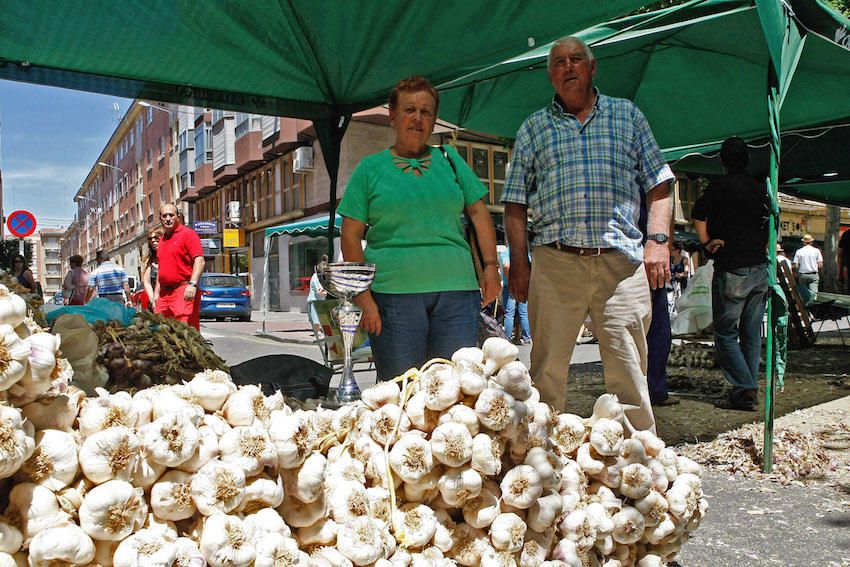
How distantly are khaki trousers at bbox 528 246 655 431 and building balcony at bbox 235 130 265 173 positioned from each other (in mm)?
28719

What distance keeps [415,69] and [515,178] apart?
1.74 m

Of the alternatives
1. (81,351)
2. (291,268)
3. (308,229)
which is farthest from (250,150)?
(81,351)

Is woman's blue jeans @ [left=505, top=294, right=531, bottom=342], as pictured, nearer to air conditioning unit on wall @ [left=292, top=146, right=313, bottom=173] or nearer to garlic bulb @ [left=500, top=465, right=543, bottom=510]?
garlic bulb @ [left=500, top=465, right=543, bottom=510]

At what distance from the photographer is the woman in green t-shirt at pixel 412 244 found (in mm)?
2756

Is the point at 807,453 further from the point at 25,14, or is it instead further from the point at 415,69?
the point at 25,14

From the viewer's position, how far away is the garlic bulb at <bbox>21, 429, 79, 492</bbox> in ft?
3.85

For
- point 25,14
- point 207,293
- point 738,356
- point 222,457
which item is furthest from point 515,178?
point 207,293

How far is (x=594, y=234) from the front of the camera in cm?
303

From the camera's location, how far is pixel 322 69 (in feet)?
15.1

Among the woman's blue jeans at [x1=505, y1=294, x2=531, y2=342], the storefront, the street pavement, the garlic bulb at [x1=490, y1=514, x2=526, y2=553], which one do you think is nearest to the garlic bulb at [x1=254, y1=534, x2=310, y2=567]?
the garlic bulb at [x1=490, y1=514, x2=526, y2=553]

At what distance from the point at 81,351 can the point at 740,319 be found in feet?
16.4

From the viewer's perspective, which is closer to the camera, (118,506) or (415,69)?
(118,506)

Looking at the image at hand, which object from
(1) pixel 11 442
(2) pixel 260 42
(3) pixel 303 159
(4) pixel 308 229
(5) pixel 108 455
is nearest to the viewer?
(1) pixel 11 442

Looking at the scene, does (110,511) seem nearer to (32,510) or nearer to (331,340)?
(32,510)
